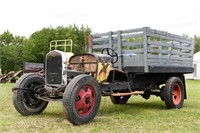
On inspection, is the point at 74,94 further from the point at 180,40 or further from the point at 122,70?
the point at 180,40

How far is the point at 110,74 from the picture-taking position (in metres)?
7.55

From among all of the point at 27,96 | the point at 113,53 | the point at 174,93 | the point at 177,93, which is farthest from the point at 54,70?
the point at 177,93

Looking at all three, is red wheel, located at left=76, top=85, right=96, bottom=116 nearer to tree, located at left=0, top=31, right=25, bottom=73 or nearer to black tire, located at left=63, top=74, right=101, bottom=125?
black tire, located at left=63, top=74, right=101, bottom=125

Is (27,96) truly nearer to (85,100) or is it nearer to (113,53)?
(85,100)

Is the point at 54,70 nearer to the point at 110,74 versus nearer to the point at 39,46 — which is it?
the point at 110,74

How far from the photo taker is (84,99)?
20.1 feet

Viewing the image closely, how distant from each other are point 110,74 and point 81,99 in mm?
1660

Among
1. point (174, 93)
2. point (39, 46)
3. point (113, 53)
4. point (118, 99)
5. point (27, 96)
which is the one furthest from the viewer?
point (39, 46)

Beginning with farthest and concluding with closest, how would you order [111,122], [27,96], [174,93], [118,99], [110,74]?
[118,99]
[174,93]
[110,74]
[27,96]
[111,122]

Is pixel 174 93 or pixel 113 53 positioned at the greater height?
pixel 113 53

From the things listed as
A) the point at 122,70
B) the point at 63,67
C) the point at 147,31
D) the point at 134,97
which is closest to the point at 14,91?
the point at 63,67

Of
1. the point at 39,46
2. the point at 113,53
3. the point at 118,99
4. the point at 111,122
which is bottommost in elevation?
the point at 111,122

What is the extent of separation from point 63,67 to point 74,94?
846 millimetres

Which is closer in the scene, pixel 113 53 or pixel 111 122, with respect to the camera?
pixel 111 122
